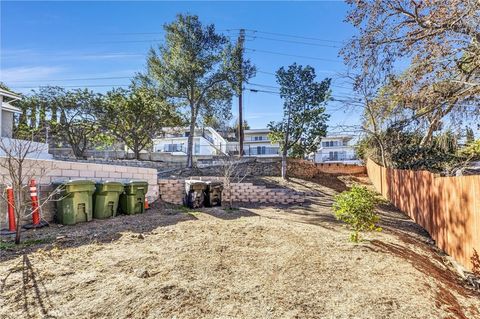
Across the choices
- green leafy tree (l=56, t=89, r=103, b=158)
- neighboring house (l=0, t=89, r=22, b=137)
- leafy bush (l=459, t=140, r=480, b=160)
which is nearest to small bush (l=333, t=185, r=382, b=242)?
leafy bush (l=459, t=140, r=480, b=160)

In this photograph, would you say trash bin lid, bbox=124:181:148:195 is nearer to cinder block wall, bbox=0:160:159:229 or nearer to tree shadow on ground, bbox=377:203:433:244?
cinder block wall, bbox=0:160:159:229

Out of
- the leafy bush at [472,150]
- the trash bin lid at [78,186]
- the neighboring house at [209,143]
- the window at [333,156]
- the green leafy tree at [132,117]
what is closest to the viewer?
the trash bin lid at [78,186]

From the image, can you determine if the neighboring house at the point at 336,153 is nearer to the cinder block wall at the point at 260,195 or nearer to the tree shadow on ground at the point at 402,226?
the cinder block wall at the point at 260,195

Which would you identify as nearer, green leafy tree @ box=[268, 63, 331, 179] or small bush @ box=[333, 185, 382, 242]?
small bush @ box=[333, 185, 382, 242]

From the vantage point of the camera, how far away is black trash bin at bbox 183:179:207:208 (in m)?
9.77

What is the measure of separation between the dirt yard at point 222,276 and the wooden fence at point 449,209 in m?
0.39

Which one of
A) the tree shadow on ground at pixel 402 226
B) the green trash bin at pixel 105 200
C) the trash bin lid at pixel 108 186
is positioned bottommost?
the tree shadow on ground at pixel 402 226

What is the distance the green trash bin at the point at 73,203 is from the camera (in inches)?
253

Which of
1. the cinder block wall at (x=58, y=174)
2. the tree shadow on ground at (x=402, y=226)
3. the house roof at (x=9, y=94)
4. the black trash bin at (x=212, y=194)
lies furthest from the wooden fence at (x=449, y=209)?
the house roof at (x=9, y=94)

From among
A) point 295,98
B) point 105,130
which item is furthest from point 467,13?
point 105,130

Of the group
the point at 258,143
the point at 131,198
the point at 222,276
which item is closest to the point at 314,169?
the point at 131,198

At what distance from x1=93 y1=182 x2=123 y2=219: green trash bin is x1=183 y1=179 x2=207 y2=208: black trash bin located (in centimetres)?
266

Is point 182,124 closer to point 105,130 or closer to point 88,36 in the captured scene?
point 105,130

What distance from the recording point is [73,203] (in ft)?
21.3
